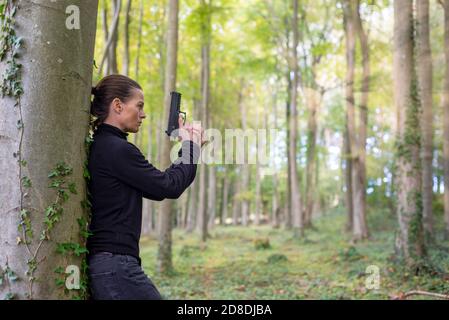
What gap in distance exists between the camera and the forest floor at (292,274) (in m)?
8.12

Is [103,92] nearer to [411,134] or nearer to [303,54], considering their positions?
[411,134]

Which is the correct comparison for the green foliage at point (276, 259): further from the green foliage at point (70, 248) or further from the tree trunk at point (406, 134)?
the green foliage at point (70, 248)

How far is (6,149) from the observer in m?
2.45

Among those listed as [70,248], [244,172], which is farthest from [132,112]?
[244,172]

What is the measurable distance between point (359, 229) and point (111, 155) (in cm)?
1563

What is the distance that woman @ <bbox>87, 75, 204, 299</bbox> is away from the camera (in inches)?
102

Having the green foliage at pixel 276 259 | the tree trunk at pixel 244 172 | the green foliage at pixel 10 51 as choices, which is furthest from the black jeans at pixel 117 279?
the tree trunk at pixel 244 172

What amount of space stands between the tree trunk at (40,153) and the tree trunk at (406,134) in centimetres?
792

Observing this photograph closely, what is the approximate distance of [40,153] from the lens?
2.47 meters

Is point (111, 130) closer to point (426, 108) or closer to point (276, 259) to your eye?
point (276, 259)

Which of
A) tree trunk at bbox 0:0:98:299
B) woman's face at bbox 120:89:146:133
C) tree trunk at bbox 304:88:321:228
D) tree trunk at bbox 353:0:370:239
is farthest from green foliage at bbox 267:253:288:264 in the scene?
tree trunk at bbox 0:0:98:299

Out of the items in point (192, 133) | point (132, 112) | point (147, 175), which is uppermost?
point (132, 112)

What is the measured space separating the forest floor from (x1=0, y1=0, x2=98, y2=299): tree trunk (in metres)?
4.45

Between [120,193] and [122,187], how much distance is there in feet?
0.12
